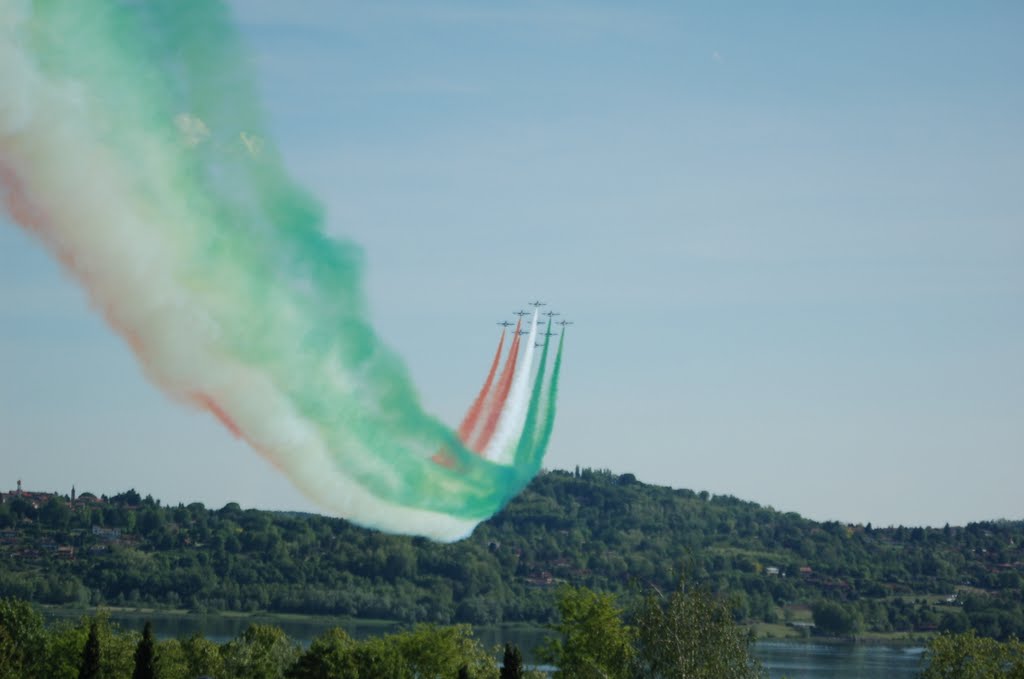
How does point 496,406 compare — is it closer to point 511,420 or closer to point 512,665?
point 511,420

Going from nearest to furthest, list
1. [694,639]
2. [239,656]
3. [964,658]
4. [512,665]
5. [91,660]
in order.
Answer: [512,665] → [694,639] → [964,658] → [91,660] → [239,656]

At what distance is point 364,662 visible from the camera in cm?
10088

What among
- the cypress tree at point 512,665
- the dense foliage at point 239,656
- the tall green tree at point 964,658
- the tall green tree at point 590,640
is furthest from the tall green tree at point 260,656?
the tall green tree at point 964,658

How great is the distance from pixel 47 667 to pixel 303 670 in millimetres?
18912

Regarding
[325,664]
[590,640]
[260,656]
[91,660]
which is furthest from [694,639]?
[260,656]

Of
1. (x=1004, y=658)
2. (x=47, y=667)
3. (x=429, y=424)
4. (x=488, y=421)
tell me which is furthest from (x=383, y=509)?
(x=1004, y=658)

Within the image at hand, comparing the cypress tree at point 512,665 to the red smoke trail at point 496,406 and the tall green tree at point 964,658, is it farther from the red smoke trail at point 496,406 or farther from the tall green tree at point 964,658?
the red smoke trail at point 496,406

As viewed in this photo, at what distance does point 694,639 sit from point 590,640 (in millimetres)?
15991

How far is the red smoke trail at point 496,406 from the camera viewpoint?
11575cm

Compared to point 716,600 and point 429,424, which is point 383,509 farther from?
point 716,600

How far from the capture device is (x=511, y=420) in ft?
391

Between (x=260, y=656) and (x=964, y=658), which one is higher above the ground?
(x=964, y=658)

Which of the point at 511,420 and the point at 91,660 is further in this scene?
the point at 511,420

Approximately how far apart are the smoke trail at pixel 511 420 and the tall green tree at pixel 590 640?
2149cm
